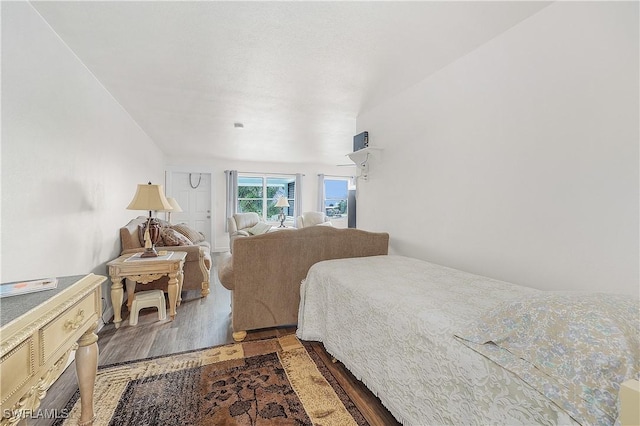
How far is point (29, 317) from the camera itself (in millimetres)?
844

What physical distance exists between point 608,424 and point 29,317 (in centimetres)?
165

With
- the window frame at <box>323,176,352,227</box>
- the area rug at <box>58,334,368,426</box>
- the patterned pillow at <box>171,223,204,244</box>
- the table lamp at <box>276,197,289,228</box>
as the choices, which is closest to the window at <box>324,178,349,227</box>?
the window frame at <box>323,176,352,227</box>

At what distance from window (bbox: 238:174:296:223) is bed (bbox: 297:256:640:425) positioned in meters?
6.09

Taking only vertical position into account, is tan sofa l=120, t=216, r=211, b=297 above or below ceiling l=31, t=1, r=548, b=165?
below

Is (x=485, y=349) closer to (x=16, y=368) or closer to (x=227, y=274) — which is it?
(x=16, y=368)

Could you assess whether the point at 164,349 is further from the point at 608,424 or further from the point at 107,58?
the point at 608,424

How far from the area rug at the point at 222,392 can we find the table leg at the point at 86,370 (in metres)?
0.14

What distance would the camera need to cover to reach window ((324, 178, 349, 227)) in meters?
8.28

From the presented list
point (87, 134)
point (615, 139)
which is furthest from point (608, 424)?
point (87, 134)

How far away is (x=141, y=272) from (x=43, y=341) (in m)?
1.82

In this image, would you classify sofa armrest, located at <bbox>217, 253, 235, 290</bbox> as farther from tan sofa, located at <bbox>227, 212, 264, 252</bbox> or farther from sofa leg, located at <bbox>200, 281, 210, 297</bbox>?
tan sofa, located at <bbox>227, 212, 264, 252</bbox>

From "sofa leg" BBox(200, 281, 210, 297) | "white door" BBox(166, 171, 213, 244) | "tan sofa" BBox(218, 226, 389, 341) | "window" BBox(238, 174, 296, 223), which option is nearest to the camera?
"tan sofa" BBox(218, 226, 389, 341)

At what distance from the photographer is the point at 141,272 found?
2508 mm

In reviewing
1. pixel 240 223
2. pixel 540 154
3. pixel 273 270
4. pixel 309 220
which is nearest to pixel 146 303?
pixel 273 270
